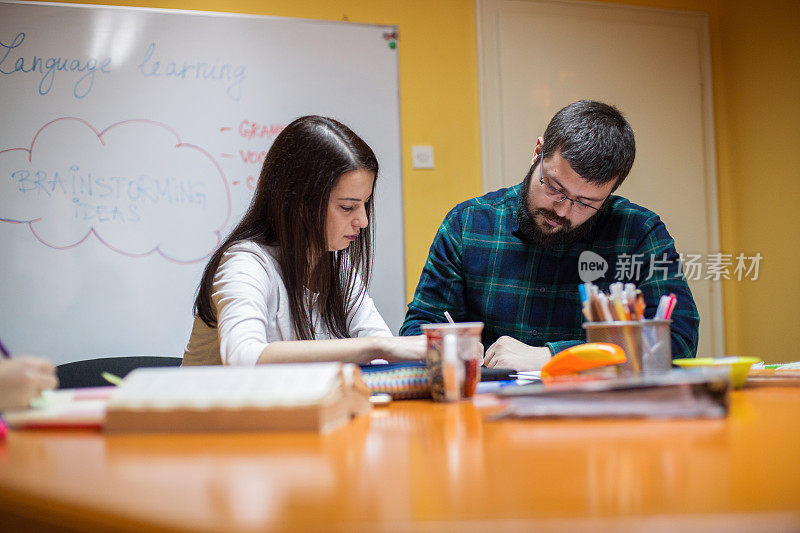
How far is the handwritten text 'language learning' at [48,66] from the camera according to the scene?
2.41 m

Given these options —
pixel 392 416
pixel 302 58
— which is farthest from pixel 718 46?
pixel 392 416

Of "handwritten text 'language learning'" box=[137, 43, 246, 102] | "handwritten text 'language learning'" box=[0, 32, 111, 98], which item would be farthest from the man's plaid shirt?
"handwritten text 'language learning'" box=[0, 32, 111, 98]

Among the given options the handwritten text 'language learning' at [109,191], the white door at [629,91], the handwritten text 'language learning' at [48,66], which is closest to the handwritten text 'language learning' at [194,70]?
the handwritten text 'language learning' at [48,66]

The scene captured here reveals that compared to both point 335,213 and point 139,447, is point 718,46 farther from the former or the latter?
point 139,447

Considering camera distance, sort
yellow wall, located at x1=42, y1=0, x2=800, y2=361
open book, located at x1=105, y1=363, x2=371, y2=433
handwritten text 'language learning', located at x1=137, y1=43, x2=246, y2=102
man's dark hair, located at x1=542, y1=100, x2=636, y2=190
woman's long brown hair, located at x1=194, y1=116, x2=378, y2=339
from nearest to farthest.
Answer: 1. open book, located at x1=105, y1=363, x2=371, y2=433
2. woman's long brown hair, located at x1=194, y1=116, x2=378, y2=339
3. man's dark hair, located at x1=542, y1=100, x2=636, y2=190
4. handwritten text 'language learning', located at x1=137, y1=43, x2=246, y2=102
5. yellow wall, located at x1=42, y1=0, x2=800, y2=361

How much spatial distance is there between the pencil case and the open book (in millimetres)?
300

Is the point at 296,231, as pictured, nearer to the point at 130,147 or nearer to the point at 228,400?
the point at 228,400

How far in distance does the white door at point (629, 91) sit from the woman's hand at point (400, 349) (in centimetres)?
193

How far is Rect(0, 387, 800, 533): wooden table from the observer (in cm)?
37

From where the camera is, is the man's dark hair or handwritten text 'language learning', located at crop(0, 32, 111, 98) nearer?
the man's dark hair

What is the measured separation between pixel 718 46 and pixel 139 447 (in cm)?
355

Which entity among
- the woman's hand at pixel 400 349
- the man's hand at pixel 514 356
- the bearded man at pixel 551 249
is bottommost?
the man's hand at pixel 514 356

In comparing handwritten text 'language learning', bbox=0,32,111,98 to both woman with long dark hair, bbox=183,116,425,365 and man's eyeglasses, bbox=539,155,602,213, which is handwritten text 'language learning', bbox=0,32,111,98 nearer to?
woman with long dark hair, bbox=183,116,425,365

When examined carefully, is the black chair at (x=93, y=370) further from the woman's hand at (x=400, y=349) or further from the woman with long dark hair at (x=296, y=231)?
the woman's hand at (x=400, y=349)
